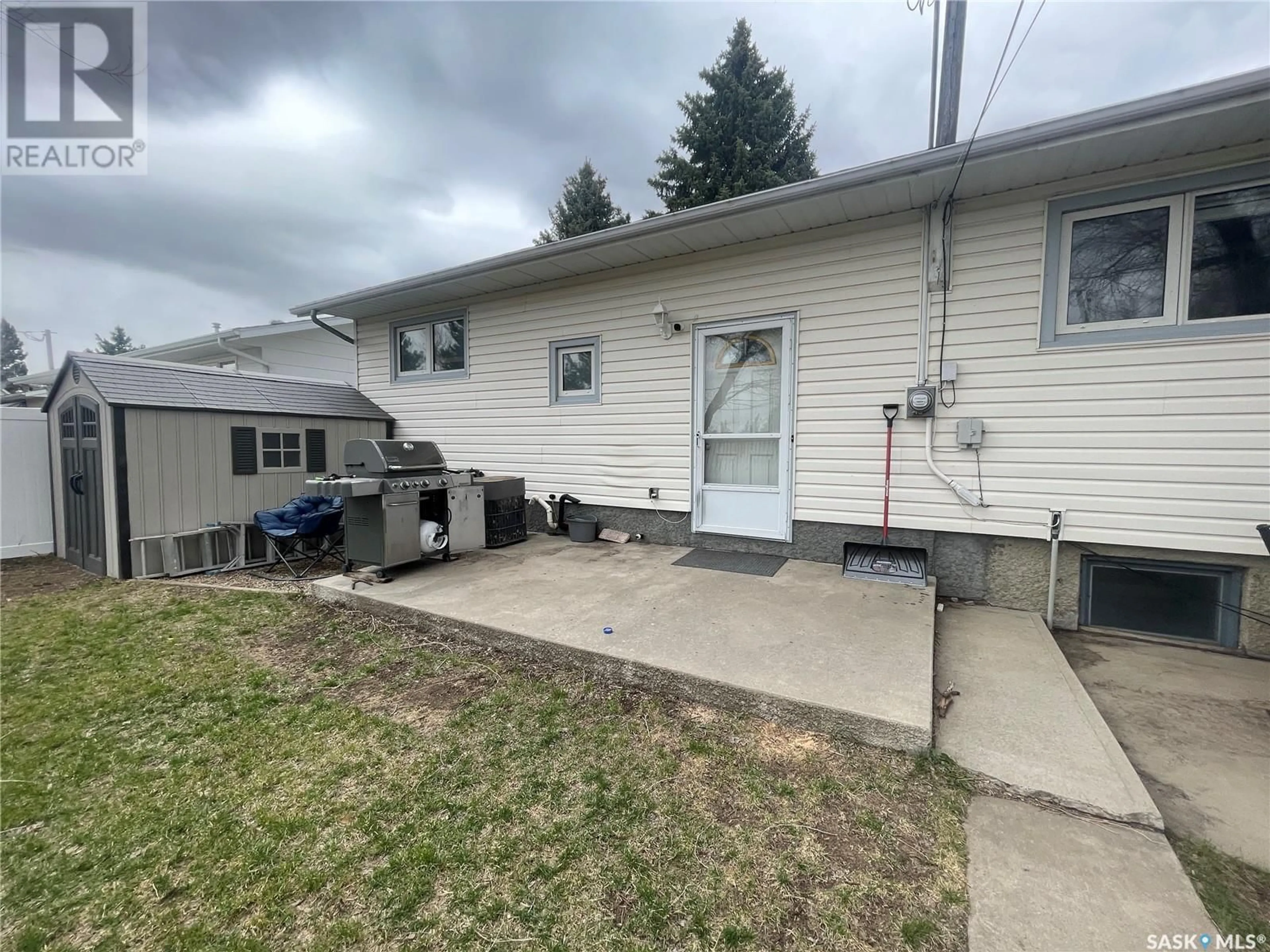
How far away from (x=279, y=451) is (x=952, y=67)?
317 inches

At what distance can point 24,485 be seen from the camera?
5996mm

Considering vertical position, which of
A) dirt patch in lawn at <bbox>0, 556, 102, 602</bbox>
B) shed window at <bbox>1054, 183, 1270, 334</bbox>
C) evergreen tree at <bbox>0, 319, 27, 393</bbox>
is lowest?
dirt patch in lawn at <bbox>0, 556, 102, 602</bbox>

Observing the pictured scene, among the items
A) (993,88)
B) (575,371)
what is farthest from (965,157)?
(575,371)

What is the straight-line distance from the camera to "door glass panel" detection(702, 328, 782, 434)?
15.9 feet

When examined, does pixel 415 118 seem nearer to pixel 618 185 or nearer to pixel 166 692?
pixel 166 692

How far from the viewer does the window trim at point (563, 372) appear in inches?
229

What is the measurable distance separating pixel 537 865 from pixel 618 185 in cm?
1989

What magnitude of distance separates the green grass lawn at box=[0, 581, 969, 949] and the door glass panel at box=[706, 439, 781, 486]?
284 cm

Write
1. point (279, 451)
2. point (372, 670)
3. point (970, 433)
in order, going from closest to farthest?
point (372, 670) → point (970, 433) → point (279, 451)

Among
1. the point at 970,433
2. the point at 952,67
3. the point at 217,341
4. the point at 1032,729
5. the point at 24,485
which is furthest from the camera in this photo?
the point at 217,341

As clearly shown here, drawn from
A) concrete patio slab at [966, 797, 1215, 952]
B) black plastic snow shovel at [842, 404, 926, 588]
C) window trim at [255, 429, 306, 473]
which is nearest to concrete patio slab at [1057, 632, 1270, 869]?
concrete patio slab at [966, 797, 1215, 952]

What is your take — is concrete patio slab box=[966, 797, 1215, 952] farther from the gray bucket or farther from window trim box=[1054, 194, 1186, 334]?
the gray bucket

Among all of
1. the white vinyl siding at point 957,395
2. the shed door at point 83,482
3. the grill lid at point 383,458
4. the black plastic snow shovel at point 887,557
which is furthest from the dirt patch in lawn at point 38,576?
the black plastic snow shovel at point 887,557

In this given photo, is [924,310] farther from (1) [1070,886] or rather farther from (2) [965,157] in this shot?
(1) [1070,886]
